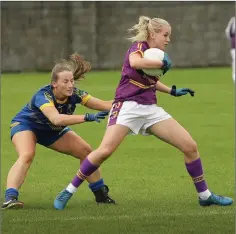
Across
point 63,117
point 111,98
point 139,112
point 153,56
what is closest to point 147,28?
point 153,56

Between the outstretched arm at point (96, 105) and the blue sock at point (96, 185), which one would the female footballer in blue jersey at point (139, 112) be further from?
the blue sock at point (96, 185)

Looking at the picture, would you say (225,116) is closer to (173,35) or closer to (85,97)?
(85,97)

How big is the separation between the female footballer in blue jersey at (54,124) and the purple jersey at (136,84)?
0.30m

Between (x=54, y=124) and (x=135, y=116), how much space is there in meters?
0.77

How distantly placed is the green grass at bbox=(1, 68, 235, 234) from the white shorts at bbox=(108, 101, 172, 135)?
785 mm

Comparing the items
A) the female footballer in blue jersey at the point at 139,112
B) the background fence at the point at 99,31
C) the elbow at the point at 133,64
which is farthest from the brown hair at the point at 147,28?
the background fence at the point at 99,31

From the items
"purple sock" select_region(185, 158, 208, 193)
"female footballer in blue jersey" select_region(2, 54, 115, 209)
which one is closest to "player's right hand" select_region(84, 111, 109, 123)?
"female footballer in blue jersey" select_region(2, 54, 115, 209)

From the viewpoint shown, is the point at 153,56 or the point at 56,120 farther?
the point at 56,120

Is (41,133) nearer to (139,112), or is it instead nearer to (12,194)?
(12,194)

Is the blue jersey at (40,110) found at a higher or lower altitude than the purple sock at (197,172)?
higher

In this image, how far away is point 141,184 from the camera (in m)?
11.0

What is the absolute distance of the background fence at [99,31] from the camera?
3372 cm

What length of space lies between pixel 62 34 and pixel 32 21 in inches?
44.2

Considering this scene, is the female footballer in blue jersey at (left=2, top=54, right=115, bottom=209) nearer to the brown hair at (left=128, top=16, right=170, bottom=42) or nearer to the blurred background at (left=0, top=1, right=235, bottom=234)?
Answer: the blurred background at (left=0, top=1, right=235, bottom=234)
